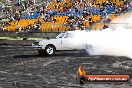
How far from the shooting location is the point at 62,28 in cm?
3375

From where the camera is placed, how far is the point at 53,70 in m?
17.1

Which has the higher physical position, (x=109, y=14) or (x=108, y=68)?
(x=109, y=14)

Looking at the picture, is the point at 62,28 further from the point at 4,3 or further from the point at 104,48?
→ the point at 4,3

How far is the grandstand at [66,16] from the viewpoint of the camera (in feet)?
111

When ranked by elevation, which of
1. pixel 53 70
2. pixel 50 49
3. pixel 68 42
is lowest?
pixel 53 70

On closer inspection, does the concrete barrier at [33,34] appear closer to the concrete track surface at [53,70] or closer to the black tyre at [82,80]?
the concrete track surface at [53,70]

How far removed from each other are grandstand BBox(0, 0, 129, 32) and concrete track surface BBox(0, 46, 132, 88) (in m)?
12.0

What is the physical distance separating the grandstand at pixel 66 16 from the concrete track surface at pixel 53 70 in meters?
12.0

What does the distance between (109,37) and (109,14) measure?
11.9 m

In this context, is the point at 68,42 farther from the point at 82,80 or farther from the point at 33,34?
the point at 33,34

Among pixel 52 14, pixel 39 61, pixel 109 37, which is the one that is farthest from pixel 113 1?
pixel 39 61

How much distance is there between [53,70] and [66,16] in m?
21.0

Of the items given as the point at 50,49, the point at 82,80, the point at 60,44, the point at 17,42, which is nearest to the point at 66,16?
the point at 17,42

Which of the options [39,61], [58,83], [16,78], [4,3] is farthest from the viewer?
[4,3]
